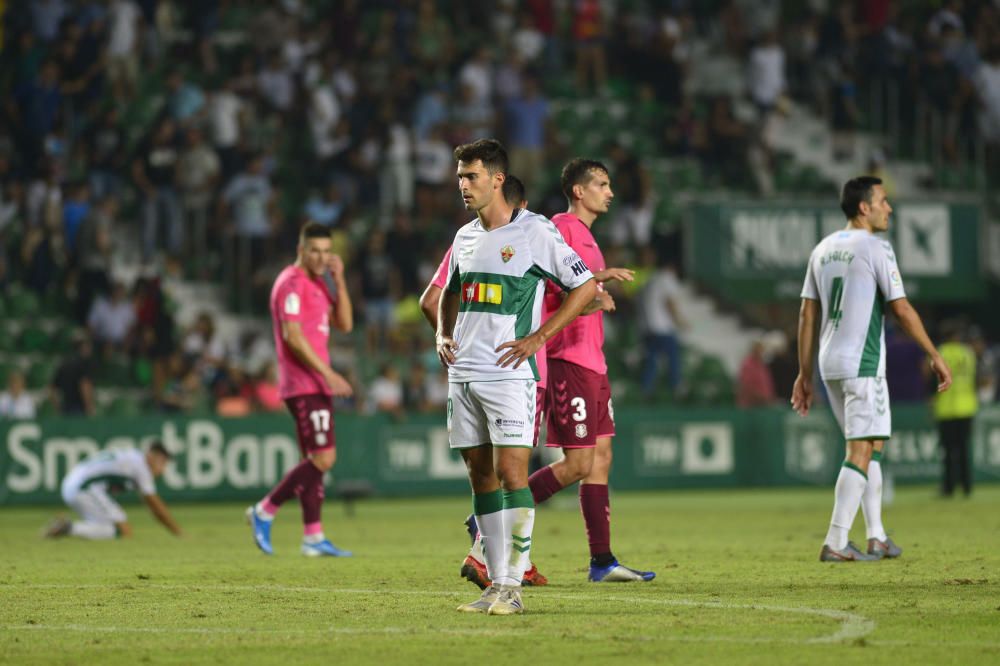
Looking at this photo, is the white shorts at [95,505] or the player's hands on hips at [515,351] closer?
the player's hands on hips at [515,351]

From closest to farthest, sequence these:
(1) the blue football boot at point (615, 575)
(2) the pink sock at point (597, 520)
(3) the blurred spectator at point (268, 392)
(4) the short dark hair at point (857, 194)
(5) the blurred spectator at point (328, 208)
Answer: (1) the blue football boot at point (615, 575)
(2) the pink sock at point (597, 520)
(4) the short dark hair at point (857, 194)
(3) the blurred spectator at point (268, 392)
(5) the blurred spectator at point (328, 208)

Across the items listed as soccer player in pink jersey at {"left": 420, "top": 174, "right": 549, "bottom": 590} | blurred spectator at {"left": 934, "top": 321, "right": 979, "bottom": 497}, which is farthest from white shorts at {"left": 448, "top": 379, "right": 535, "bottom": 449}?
blurred spectator at {"left": 934, "top": 321, "right": 979, "bottom": 497}

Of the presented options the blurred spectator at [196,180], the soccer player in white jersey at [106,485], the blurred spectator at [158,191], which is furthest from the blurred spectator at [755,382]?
the soccer player in white jersey at [106,485]

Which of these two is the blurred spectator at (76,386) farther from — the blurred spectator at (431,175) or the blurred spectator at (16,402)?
the blurred spectator at (431,175)

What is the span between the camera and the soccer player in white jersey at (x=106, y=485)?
16.3m

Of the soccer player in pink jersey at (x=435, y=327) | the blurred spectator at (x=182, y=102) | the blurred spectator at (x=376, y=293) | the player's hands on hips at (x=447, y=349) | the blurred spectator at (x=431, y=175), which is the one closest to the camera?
the player's hands on hips at (x=447, y=349)

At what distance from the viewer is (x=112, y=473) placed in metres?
16.6

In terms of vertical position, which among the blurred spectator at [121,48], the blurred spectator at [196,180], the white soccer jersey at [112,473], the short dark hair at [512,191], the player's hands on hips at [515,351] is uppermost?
the blurred spectator at [121,48]

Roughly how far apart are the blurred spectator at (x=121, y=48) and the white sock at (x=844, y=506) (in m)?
17.2

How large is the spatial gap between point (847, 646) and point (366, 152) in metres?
19.7

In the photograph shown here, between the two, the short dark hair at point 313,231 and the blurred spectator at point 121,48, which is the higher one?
the blurred spectator at point 121,48

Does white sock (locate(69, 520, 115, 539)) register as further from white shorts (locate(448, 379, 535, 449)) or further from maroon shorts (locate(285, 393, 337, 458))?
white shorts (locate(448, 379, 535, 449))

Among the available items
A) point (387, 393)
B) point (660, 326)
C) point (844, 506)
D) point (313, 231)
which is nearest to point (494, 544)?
point (844, 506)

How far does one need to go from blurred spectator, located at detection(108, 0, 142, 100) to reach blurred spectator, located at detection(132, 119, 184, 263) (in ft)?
6.36
